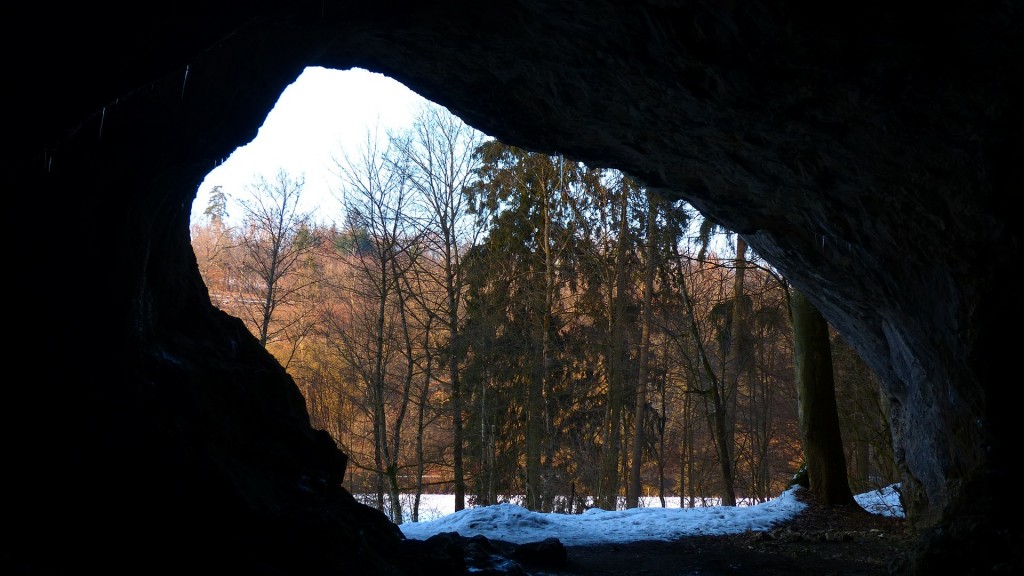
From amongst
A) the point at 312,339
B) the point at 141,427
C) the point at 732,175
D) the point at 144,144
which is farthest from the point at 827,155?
the point at 312,339

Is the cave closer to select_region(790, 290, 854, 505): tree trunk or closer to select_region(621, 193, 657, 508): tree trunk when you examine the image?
select_region(790, 290, 854, 505): tree trunk

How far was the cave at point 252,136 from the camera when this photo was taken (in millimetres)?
4012

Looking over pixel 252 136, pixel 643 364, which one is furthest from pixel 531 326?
pixel 252 136

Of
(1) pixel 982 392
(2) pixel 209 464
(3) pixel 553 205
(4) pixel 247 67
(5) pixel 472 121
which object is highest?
(3) pixel 553 205

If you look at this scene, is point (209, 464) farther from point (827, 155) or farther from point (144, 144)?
point (827, 155)

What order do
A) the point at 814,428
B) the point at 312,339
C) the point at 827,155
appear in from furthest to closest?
the point at 312,339 → the point at 814,428 → the point at 827,155

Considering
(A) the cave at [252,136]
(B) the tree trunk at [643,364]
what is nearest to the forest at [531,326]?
(B) the tree trunk at [643,364]

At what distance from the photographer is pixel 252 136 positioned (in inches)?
232

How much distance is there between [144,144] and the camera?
4527mm

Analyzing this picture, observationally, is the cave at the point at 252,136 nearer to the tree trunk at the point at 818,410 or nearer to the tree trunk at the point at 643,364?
the tree trunk at the point at 818,410

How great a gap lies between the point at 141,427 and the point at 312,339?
20565 mm

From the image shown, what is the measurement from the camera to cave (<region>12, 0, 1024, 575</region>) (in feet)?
13.2

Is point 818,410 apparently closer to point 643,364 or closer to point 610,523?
point 610,523

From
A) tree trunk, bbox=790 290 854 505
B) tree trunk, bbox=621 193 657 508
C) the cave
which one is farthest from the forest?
the cave
